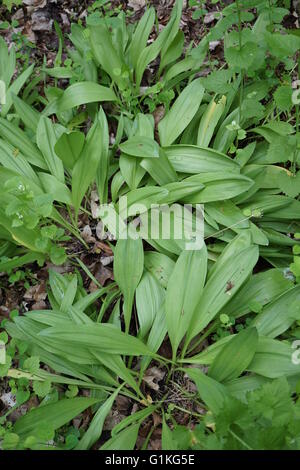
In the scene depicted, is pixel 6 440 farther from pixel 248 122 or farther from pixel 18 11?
pixel 18 11

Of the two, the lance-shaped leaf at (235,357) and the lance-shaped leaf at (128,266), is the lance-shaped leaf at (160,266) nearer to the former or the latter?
the lance-shaped leaf at (128,266)

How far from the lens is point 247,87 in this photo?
9.59 feet

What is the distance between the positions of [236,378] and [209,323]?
0.39 metres

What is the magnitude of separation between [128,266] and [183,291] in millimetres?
351

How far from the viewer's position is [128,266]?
2.46 metres

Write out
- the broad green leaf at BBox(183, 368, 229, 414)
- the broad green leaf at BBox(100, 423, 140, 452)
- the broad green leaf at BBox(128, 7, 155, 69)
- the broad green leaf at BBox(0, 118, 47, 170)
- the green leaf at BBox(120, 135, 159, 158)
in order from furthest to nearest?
the broad green leaf at BBox(128, 7, 155, 69) < the broad green leaf at BBox(0, 118, 47, 170) < the green leaf at BBox(120, 135, 159, 158) < the broad green leaf at BBox(100, 423, 140, 452) < the broad green leaf at BBox(183, 368, 229, 414)

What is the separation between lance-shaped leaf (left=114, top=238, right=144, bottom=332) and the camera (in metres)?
2.46

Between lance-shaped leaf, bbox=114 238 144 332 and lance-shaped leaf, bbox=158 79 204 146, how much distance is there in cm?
80

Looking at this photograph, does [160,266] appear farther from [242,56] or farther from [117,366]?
[242,56]

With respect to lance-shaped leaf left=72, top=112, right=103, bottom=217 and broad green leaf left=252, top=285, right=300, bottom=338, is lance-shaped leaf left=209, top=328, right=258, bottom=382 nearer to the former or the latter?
broad green leaf left=252, top=285, right=300, bottom=338

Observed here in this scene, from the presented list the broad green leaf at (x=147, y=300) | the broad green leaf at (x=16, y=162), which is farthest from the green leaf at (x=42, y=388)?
the broad green leaf at (x=16, y=162)

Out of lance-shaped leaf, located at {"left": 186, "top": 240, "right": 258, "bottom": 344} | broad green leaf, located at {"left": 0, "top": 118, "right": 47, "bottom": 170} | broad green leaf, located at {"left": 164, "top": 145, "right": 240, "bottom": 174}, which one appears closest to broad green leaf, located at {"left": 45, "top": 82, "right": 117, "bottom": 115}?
broad green leaf, located at {"left": 0, "top": 118, "right": 47, "bottom": 170}

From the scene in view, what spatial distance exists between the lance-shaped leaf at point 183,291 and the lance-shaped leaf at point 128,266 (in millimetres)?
221

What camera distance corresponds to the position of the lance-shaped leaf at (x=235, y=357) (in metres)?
2.03
